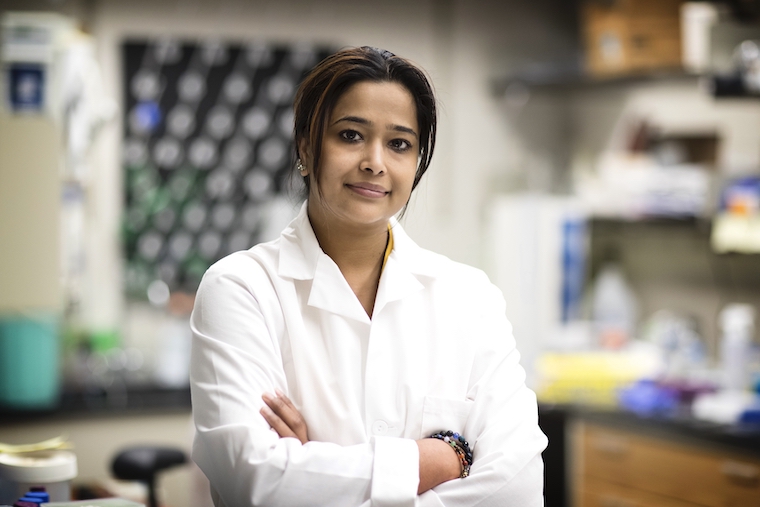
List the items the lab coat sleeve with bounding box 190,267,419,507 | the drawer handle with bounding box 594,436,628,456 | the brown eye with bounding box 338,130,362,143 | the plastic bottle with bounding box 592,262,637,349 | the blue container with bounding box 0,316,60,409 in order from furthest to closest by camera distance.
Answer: the plastic bottle with bounding box 592,262,637,349
the blue container with bounding box 0,316,60,409
the drawer handle with bounding box 594,436,628,456
the brown eye with bounding box 338,130,362,143
the lab coat sleeve with bounding box 190,267,419,507

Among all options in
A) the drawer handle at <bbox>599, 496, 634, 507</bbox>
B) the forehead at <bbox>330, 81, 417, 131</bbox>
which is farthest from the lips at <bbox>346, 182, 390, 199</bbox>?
the drawer handle at <bbox>599, 496, 634, 507</bbox>

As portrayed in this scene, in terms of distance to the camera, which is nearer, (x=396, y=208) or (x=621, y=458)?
(x=396, y=208)

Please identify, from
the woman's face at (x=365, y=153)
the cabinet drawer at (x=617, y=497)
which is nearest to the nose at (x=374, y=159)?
the woman's face at (x=365, y=153)

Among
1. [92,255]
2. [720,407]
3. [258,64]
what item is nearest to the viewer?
[720,407]

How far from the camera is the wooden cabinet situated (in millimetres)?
2934

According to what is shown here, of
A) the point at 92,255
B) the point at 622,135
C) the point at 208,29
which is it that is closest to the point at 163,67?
the point at 208,29

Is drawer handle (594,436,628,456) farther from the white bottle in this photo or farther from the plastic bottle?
the plastic bottle

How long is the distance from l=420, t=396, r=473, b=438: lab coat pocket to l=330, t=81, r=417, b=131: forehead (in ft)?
1.51

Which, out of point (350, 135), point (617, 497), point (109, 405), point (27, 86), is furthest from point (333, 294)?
point (109, 405)

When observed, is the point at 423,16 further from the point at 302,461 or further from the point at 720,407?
the point at 302,461

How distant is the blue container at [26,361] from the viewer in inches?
138

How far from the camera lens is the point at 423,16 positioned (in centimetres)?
439

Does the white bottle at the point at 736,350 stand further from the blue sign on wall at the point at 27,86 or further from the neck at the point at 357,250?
the blue sign on wall at the point at 27,86

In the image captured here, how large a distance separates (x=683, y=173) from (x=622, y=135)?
73cm
